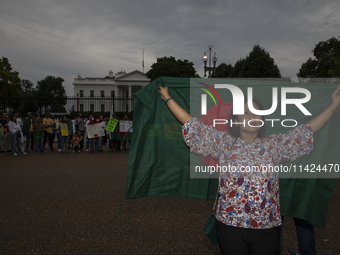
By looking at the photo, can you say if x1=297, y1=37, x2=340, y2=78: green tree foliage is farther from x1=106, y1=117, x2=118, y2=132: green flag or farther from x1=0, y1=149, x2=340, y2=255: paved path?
x1=0, y1=149, x2=340, y2=255: paved path

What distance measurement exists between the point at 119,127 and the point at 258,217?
40.1 ft

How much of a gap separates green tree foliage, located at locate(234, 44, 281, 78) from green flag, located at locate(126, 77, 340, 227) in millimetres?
34534

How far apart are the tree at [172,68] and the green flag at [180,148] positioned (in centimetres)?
5162

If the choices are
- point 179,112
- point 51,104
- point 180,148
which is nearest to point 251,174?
point 179,112

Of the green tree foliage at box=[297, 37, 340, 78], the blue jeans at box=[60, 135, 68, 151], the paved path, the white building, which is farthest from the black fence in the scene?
the green tree foliage at box=[297, 37, 340, 78]

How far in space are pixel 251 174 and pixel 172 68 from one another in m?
54.1

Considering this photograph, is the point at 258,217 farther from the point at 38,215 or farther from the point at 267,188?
the point at 38,215

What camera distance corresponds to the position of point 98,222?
14.2 feet

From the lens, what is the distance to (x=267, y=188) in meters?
1.96

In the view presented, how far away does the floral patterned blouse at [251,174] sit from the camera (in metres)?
1.93

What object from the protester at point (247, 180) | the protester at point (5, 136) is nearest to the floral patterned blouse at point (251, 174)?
the protester at point (247, 180)

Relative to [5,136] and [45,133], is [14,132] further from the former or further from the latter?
[45,133]

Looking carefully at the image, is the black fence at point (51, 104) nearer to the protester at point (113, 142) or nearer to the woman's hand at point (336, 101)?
the protester at point (113, 142)

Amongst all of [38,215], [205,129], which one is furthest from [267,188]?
[38,215]
